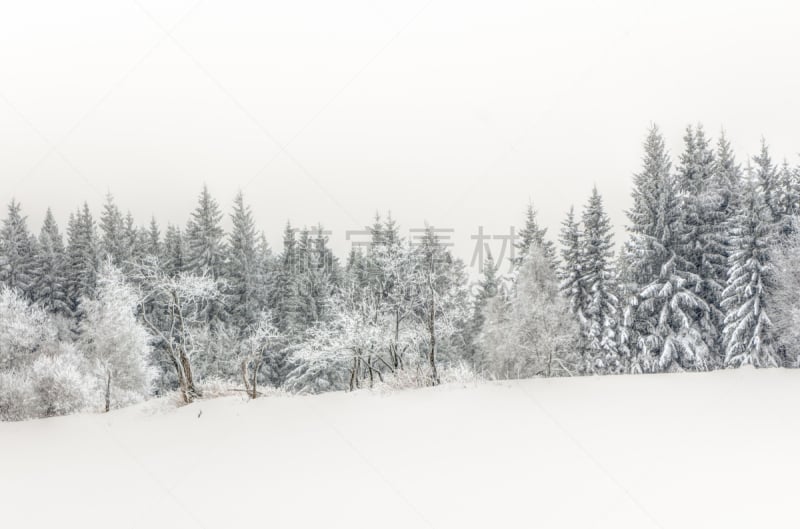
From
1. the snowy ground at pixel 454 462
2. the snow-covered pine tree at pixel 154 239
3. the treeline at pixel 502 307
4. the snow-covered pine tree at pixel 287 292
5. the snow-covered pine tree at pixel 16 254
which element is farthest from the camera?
the snow-covered pine tree at pixel 154 239

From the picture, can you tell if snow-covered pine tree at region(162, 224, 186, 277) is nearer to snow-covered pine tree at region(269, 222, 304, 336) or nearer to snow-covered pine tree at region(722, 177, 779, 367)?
snow-covered pine tree at region(269, 222, 304, 336)

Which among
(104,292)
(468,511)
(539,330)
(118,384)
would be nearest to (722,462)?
(468,511)

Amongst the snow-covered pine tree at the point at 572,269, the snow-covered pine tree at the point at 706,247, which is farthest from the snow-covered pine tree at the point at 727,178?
the snow-covered pine tree at the point at 572,269

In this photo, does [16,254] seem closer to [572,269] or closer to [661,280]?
[572,269]

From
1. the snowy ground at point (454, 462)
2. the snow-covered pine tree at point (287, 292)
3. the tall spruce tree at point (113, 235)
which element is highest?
the tall spruce tree at point (113, 235)

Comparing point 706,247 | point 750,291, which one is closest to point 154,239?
point 706,247

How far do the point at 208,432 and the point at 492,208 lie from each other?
2552 cm

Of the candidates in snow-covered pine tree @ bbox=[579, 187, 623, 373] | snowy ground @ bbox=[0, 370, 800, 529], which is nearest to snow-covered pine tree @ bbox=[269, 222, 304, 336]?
snow-covered pine tree @ bbox=[579, 187, 623, 373]

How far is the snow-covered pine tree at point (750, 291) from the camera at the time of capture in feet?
Result: 64.8

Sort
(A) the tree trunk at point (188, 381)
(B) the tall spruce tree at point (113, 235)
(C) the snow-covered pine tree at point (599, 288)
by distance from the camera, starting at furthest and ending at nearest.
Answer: (B) the tall spruce tree at point (113, 235) → (C) the snow-covered pine tree at point (599, 288) → (A) the tree trunk at point (188, 381)

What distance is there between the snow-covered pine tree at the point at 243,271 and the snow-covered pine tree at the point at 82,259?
10.7 m

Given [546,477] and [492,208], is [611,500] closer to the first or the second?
[546,477]

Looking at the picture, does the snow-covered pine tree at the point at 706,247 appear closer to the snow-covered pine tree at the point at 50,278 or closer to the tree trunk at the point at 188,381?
the tree trunk at the point at 188,381

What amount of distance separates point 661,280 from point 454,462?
875 inches
